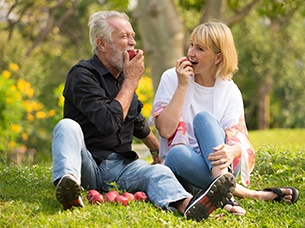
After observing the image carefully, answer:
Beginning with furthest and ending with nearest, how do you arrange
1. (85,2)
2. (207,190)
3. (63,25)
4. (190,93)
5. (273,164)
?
(63,25)
(85,2)
(273,164)
(190,93)
(207,190)

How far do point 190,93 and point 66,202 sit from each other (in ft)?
4.87

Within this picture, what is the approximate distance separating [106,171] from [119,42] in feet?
3.08

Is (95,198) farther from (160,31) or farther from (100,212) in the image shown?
(160,31)

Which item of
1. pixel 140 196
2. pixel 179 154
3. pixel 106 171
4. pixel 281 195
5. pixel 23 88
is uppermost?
pixel 179 154

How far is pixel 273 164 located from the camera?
229 inches

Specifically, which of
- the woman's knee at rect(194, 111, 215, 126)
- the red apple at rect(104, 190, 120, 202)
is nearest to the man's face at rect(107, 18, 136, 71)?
the woman's knee at rect(194, 111, 215, 126)

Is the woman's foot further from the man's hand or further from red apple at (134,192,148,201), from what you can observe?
the man's hand

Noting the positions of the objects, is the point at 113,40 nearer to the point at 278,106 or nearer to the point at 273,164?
the point at 273,164

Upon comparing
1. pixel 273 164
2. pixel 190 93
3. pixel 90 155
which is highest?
pixel 190 93

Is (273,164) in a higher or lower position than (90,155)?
lower

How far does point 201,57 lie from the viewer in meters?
4.90

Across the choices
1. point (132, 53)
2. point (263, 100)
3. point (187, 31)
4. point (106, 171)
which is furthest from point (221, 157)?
point (263, 100)

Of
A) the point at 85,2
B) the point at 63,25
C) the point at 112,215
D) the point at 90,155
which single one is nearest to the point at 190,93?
the point at 90,155

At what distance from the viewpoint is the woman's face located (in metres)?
4.91
